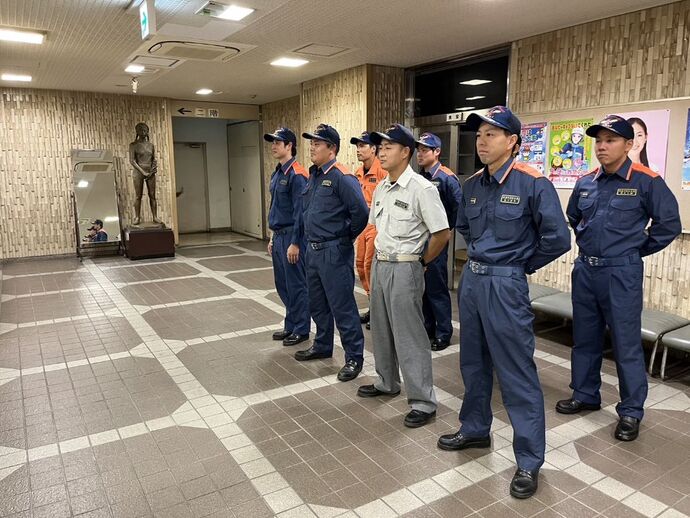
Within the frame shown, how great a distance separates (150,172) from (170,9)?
17.6 ft

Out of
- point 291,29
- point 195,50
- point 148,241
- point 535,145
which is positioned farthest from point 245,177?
point 535,145

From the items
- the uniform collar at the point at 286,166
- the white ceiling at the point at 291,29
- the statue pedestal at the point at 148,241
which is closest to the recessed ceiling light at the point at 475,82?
the white ceiling at the point at 291,29

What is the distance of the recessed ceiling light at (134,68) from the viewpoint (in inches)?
279

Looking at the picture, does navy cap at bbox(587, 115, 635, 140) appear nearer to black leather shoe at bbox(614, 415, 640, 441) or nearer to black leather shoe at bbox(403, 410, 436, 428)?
black leather shoe at bbox(614, 415, 640, 441)

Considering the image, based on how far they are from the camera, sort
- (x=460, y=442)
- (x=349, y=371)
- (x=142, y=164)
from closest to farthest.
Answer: (x=460, y=442)
(x=349, y=371)
(x=142, y=164)

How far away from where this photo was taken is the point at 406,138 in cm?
309

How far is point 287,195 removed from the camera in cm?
451

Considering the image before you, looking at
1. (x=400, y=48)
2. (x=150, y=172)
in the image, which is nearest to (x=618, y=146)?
(x=400, y=48)

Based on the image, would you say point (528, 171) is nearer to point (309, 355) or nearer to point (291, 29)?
point (309, 355)

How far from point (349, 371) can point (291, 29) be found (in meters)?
3.49

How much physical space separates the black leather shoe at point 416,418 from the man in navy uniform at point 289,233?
169cm

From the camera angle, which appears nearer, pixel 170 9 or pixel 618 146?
pixel 618 146

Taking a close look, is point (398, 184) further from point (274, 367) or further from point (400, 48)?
point (400, 48)

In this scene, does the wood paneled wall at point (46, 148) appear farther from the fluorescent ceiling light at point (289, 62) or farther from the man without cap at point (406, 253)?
the man without cap at point (406, 253)
